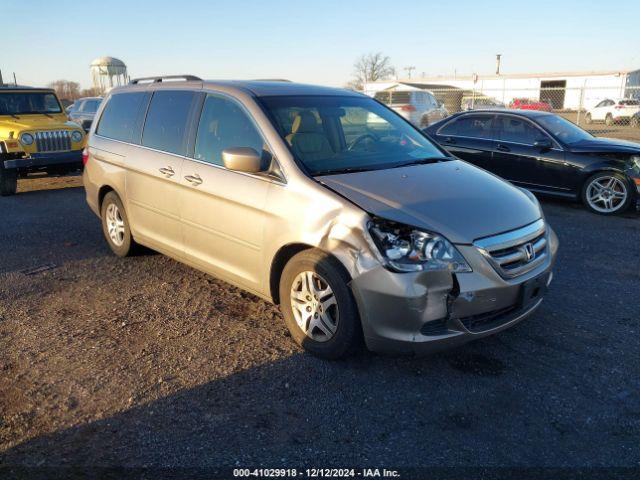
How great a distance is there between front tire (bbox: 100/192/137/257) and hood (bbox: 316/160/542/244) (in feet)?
9.09

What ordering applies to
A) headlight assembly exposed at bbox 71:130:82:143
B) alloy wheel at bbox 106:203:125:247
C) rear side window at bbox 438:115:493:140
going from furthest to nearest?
headlight assembly exposed at bbox 71:130:82:143 < rear side window at bbox 438:115:493:140 < alloy wheel at bbox 106:203:125:247

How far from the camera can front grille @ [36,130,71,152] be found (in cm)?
1005

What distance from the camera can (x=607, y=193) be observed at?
792 centimetres

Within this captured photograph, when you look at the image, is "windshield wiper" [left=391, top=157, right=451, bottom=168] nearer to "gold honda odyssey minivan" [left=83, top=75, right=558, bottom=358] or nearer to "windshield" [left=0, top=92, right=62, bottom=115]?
"gold honda odyssey minivan" [left=83, top=75, right=558, bottom=358]

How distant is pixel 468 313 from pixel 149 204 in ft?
10.3

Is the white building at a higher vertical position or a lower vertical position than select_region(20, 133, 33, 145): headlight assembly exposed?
higher

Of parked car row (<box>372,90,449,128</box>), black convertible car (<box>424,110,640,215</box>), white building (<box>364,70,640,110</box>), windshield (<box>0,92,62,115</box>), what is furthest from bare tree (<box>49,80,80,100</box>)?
black convertible car (<box>424,110,640,215</box>)

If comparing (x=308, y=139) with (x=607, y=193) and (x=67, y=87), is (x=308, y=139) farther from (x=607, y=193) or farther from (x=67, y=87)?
(x=67, y=87)

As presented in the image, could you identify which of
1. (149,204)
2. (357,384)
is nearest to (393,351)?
(357,384)

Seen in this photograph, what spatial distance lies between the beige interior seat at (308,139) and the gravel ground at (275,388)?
1.37m

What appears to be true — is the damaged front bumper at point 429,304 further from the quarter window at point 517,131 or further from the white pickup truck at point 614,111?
the white pickup truck at point 614,111

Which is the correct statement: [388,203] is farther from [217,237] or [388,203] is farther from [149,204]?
[149,204]

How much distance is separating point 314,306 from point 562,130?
22.2 feet

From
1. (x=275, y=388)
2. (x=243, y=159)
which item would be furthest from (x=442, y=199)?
(x=275, y=388)
